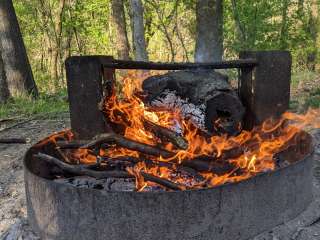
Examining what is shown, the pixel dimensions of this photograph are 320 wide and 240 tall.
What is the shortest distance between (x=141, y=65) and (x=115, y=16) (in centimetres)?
1024

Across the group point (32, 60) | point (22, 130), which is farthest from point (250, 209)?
point (32, 60)

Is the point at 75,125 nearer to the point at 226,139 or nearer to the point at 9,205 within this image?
the point at 9,205

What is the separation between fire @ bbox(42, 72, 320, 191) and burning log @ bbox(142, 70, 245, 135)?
0.08 meters

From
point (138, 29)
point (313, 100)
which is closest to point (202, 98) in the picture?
point (313, 100)

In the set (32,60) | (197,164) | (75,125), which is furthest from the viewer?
(32,60)

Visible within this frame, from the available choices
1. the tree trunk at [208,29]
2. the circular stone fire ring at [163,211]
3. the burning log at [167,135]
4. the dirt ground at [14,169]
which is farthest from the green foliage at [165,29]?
the circular stone fire ring at [163,211]

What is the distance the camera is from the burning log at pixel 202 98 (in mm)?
3725

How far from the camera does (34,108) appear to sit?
8344 mm

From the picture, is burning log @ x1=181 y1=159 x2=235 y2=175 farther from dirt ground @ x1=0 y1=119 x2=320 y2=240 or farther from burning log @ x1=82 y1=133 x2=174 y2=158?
dirt ground @ x1=0 y1=119 x2=320 y2=240

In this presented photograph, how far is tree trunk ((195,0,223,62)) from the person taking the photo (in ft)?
33.1

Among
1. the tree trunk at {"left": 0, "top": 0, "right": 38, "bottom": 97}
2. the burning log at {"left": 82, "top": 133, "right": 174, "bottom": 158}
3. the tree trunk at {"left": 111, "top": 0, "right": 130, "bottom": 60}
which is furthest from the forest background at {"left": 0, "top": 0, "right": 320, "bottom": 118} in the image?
the burning log at {"left": 82, "top": 133, "right": 174, "bottom": 158}

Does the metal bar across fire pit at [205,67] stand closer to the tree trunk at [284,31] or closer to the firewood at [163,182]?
the firewood at [163,182]

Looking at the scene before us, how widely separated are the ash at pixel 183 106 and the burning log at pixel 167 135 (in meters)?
0.16

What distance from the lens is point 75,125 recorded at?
13.6 feet
